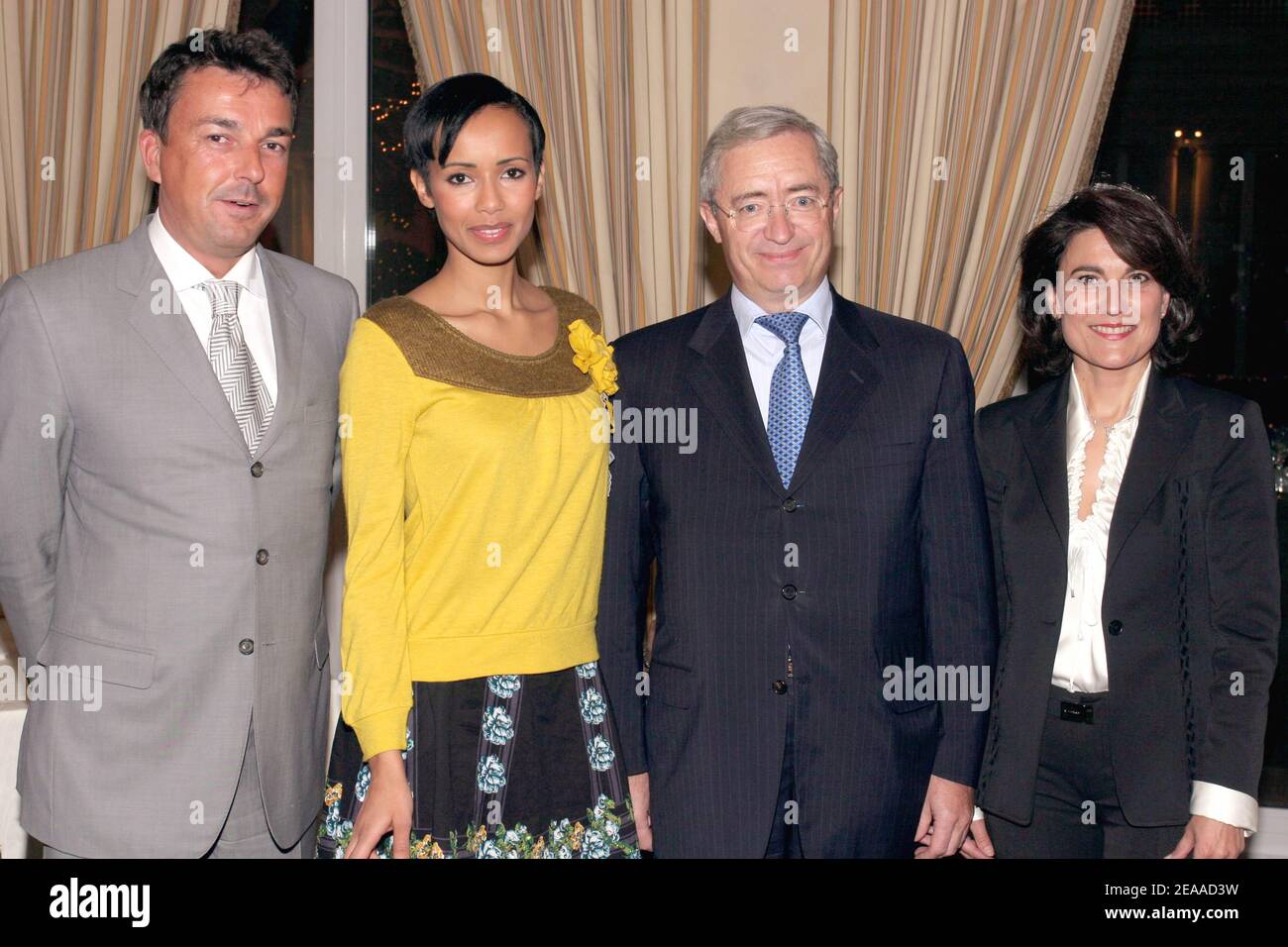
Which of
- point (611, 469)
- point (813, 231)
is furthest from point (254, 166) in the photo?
point (813, 231)

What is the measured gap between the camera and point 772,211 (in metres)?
2.04

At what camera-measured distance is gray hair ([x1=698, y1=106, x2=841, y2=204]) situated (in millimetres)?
2057

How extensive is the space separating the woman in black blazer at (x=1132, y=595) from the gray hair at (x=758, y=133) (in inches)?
17.8

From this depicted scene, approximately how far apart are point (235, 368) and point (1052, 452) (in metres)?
1.37

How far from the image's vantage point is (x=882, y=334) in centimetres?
210

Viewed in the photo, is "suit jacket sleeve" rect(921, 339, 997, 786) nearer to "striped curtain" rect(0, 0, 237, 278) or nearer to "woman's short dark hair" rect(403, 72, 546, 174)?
"woman's short dark hair" rect(403, 72, 546, 174)

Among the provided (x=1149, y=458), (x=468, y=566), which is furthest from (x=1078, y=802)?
(x=468, y=566)

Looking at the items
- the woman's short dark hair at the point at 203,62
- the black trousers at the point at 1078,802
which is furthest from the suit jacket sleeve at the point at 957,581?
the woman's short dark hair at the point at 203,62

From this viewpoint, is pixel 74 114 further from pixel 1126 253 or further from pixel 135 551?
pixel 1126 253

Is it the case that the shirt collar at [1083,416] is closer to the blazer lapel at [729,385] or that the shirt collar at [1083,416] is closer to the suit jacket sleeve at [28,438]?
the blazer lapel at [729,385]

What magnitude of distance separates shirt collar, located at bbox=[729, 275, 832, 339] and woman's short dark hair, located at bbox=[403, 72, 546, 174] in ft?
1.49

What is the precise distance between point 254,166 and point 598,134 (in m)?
1.54

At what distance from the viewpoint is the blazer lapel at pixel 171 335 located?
1.97 meters
